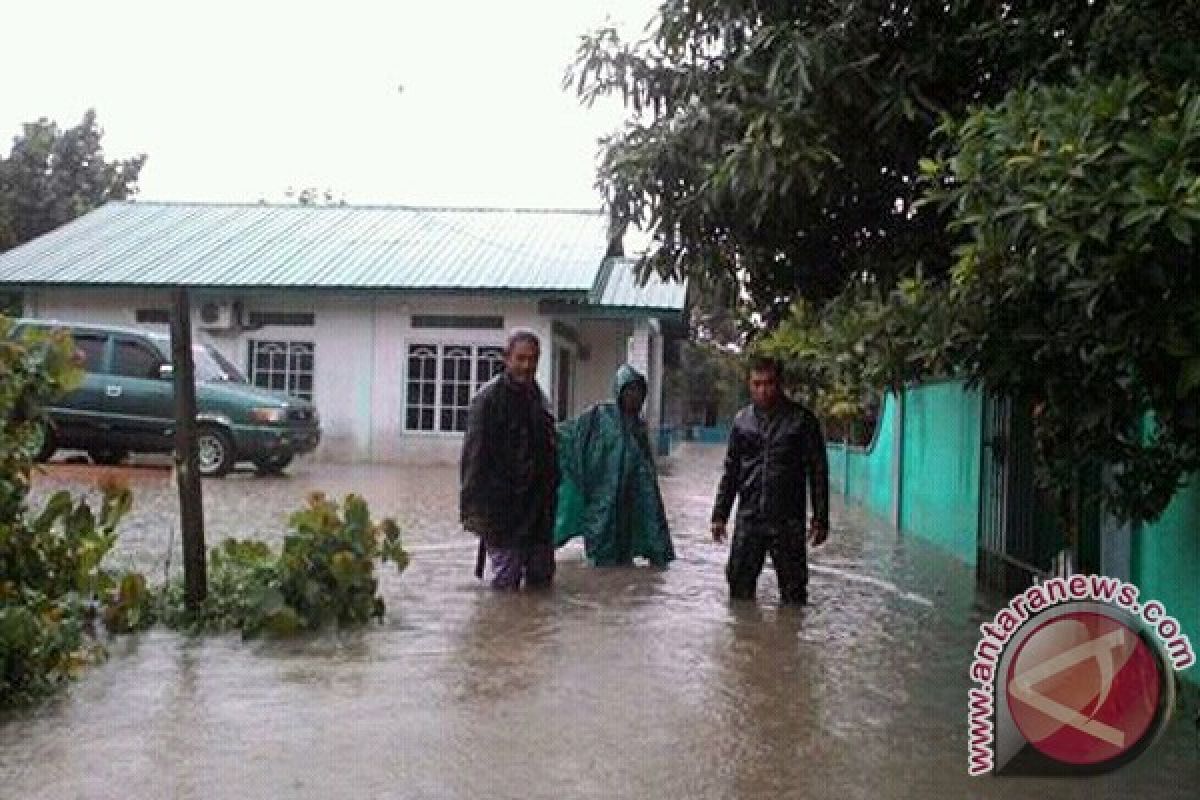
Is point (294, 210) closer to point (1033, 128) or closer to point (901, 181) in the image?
point (901, 181)

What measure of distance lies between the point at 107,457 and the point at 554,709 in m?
13.2

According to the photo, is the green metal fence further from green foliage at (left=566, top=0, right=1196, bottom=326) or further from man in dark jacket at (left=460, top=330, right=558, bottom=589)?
man in dark jacket at (left=460, top=330, right=558, bottom=589)

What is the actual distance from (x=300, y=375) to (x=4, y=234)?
45.0ft

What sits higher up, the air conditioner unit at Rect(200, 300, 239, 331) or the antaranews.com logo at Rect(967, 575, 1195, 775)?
the air conditioner unit at Rect(200, 300, 239, 331)

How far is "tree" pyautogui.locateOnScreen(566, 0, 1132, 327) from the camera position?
190 inches

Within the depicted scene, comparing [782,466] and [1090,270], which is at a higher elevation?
[1090,270]

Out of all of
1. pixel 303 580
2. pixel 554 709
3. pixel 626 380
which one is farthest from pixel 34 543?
pixel 626 380

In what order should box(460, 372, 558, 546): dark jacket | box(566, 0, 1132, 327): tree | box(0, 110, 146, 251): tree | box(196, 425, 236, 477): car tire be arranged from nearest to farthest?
box(566, 0, 1132, 327): tree < box(460, 372, 558, 546): dark jacket < box(196, 425, 236, 477): car tire < box(0, 110, 146, 251): tree

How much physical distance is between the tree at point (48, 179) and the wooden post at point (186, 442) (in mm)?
29412

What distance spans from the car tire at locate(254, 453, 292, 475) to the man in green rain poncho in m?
8.00

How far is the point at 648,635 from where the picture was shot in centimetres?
636

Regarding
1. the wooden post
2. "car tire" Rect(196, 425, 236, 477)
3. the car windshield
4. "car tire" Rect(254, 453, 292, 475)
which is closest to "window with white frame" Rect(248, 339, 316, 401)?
the car windshield

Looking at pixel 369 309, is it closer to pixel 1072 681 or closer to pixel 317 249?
pixel 317 249

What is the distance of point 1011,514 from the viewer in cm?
797
